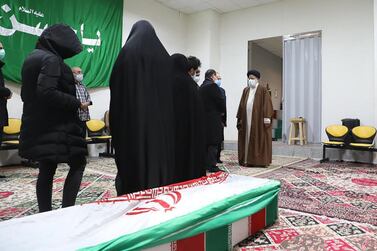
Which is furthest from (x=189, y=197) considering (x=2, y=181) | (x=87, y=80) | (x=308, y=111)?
(x=308, y=111)

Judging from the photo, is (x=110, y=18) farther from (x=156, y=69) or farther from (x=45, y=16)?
(x=156, y=69)

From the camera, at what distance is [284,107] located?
6.34 meters

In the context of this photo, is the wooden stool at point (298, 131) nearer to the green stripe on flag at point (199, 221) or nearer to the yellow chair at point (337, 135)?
the yellow chair at point (337, 135)

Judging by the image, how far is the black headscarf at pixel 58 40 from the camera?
1541 mm

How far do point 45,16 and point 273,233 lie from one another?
4.55 m

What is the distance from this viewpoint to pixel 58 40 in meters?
1.54

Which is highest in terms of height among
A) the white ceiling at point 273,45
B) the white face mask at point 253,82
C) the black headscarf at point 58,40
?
the white ceiling at point 273,45

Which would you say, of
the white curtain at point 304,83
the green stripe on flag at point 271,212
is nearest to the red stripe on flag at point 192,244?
the green stripe on flag at point 271,212

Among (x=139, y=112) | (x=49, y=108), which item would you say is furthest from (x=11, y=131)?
(x=139, y=112)

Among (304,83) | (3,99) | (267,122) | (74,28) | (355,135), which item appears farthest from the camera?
(304,83)

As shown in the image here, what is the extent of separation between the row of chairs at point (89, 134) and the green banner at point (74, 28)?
25.5 inches

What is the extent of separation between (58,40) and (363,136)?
468 centimetres

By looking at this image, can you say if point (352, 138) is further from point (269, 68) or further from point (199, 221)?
point (269, 68)

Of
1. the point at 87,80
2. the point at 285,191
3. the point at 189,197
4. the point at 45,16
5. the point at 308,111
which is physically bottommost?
the point at 285,191
